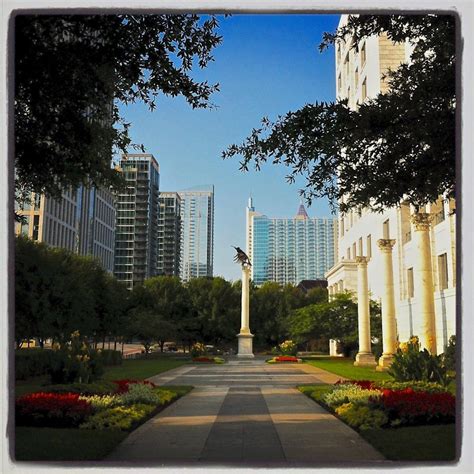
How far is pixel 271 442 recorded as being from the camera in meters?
10.1

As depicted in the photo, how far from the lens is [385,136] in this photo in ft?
32.6

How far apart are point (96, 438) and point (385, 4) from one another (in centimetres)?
842

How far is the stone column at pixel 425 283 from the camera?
26.7 metres

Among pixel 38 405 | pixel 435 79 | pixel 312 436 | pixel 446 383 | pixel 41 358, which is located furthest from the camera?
pixel 41 358

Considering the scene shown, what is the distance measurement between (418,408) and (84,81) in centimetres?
936

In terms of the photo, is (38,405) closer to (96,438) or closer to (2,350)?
(96,438)

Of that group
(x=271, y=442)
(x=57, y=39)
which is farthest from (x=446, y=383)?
(x=57, y=39)

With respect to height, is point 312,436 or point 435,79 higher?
point 435,79

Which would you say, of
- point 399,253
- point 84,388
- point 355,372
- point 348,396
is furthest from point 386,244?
point 84,388

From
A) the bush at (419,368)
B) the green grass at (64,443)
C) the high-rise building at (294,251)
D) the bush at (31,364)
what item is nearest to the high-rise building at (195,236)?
the high-rise building at (294,251)

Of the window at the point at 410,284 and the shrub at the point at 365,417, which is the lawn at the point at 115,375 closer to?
the shrub at the point at 365,417

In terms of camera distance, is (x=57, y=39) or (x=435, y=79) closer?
(x=57, y=39)

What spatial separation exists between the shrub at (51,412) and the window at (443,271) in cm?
2740

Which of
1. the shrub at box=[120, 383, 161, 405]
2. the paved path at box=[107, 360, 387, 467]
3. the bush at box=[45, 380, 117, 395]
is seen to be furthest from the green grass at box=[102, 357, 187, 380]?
the paved path at box=[107, 360, 387, 467]
